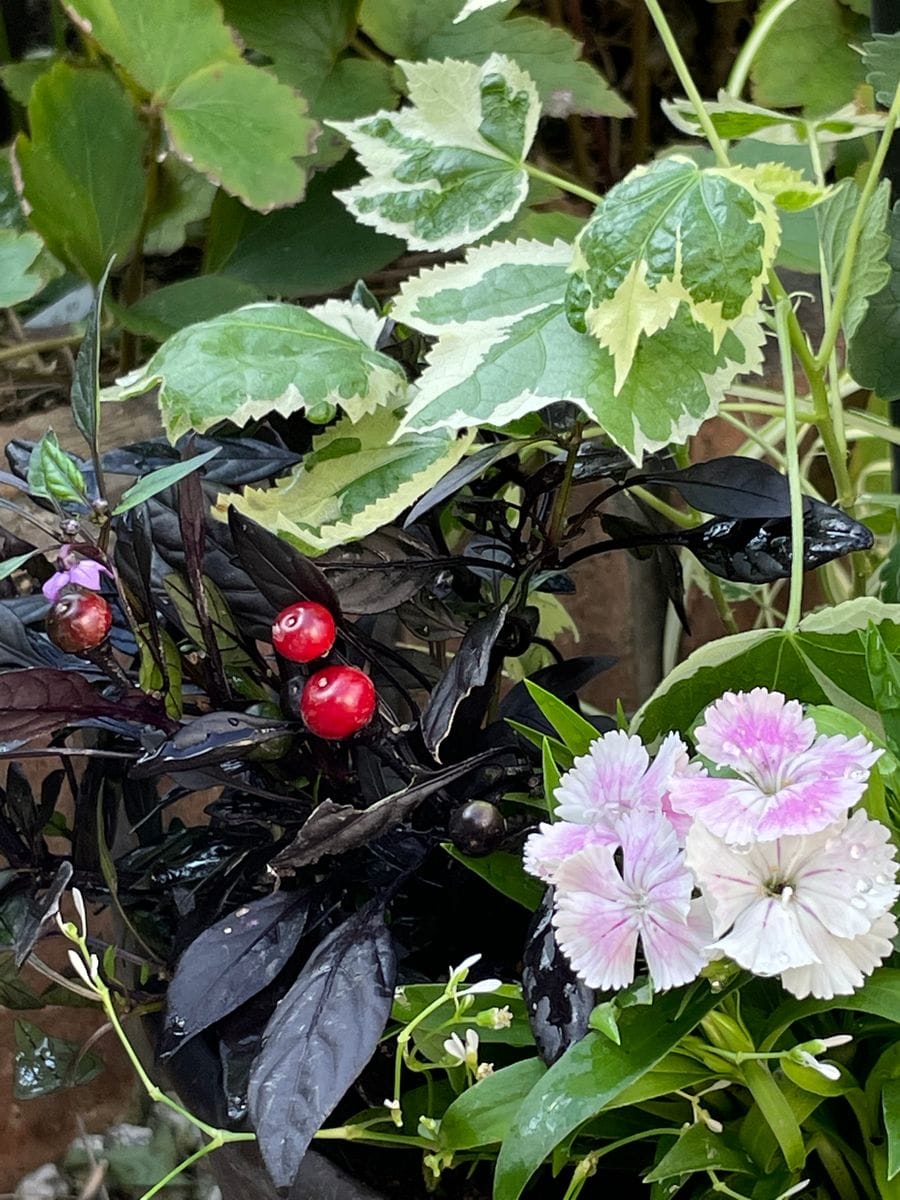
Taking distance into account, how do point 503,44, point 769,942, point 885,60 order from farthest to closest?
point 503,44 → point 885,60 → point 769,942

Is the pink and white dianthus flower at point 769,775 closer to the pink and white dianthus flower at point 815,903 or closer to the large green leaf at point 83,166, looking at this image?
the pink and white dianthus flower at point 815,903

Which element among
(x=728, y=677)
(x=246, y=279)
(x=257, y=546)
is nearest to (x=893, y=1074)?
(x=728, y=677)

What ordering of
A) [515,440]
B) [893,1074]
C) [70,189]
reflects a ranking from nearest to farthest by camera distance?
[893,1074]
[515,440]
[70,189]

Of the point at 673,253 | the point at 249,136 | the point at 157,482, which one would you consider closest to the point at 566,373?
the point at 673,253

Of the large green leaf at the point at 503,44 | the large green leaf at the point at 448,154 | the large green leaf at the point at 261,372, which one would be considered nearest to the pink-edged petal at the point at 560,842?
the large green leaf at the point at 261,372

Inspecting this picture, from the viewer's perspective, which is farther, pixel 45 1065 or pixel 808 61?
pixel 808 61

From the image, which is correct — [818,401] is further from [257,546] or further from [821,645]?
[257,546]

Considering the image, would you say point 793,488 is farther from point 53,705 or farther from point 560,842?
point 53,705
